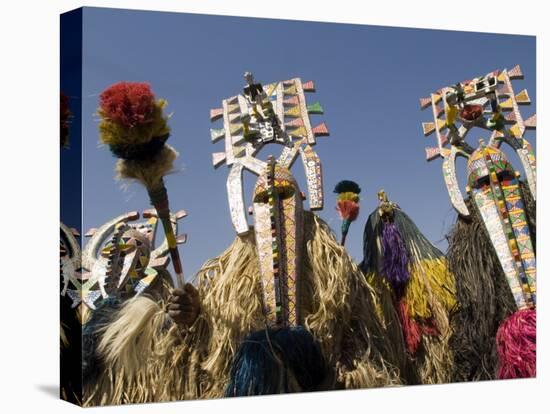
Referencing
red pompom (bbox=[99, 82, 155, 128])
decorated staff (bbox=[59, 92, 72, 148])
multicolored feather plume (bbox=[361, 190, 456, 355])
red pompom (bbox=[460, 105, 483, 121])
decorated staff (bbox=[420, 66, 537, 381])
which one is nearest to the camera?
red pompom (bbox=[99, 82, 155, 128])

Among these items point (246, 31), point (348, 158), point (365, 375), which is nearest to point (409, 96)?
point (348, 158)

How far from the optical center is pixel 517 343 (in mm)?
7188

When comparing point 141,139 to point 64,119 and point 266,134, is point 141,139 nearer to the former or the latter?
point 64,119

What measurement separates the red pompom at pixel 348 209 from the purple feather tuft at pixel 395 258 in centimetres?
25

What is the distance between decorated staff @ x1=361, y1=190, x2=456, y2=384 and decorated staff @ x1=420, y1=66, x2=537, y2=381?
0.31 ft

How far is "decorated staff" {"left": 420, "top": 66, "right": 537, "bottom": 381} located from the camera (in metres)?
7.11

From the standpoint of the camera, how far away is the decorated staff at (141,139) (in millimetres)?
6008

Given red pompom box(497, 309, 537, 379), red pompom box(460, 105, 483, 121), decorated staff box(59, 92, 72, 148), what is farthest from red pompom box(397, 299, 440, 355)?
decorated staff box(59, 92, 72, 148)

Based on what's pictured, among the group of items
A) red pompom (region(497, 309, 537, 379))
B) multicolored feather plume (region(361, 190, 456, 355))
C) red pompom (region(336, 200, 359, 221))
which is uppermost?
red pompom (region(336, 200, 359, 221))

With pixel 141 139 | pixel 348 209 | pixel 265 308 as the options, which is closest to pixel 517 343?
pixel 348 209

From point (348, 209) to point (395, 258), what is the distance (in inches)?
18.6

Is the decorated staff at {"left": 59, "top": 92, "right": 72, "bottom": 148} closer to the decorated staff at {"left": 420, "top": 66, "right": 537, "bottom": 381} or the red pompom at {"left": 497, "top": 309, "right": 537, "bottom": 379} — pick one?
the decorated staff at {"left": 420, "top": 66, "right": 537, "bottom": 381}

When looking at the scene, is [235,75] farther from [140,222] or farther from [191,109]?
[140,222]

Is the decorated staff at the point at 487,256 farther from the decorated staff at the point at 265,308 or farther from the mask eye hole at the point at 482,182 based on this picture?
the decorated staff at the point at 265,308
